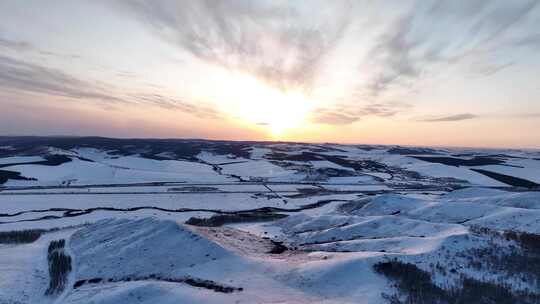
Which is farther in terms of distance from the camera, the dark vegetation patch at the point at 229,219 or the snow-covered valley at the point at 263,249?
the dark vegetation patch at the point at 229,219

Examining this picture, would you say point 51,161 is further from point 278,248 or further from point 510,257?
point 510,257

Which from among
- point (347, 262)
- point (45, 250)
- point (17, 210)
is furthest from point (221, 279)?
point (17, 210)

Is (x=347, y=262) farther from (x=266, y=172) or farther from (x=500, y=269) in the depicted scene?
(x=266, y=172)

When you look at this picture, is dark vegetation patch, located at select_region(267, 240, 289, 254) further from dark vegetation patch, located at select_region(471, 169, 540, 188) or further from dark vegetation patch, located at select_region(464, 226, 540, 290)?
dark vegetation patch, located at select_region(471, 169, 540, 188)

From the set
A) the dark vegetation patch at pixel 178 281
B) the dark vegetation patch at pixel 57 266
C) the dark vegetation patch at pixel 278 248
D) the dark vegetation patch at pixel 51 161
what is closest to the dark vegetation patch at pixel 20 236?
the dark vegetation patch at pixel 57 266

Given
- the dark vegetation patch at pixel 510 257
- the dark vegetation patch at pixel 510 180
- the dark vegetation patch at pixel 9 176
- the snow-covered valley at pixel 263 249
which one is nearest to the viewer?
the snow-covered valley at pixel 263 249

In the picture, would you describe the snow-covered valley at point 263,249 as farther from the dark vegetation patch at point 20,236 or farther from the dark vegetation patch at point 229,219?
the dark vegetation patch at point 229,219

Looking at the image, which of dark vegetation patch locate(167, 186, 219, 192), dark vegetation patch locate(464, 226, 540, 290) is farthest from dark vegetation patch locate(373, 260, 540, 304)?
dark vegetation patch locate(167, 186, 219, 192)
